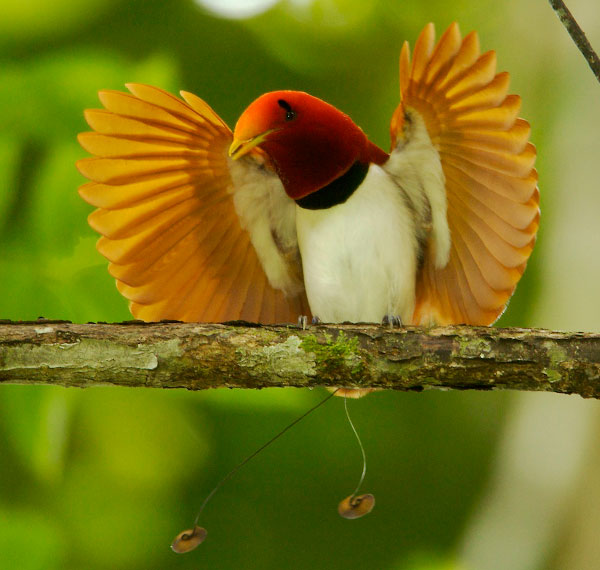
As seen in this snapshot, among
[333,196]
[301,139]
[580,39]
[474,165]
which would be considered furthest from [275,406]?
[580,39]

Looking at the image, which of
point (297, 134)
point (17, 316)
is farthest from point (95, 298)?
point (297, 134)

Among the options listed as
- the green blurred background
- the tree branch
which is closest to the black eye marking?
the green blurred background

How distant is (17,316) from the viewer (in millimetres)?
3184

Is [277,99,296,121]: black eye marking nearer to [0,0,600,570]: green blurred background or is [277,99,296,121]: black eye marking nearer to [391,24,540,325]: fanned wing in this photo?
[391,24,540,325]: fanned wing

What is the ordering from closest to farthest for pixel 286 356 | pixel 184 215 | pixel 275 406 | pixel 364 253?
1. pixel 286 356
2. pixel 364 253
3. pixel 184 215
4. pixel 275 406

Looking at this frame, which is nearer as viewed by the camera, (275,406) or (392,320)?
(392,320)

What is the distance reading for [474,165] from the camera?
108 inches

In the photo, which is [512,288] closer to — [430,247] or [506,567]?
[430,247]

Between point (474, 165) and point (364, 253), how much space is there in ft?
1.42

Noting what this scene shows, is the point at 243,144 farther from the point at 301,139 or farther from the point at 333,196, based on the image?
the point at 333,196

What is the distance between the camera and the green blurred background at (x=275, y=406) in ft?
11.0

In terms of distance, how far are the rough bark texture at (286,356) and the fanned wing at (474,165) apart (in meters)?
0.56

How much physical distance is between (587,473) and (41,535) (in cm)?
226

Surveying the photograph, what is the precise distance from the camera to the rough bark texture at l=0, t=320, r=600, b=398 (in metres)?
2.23
